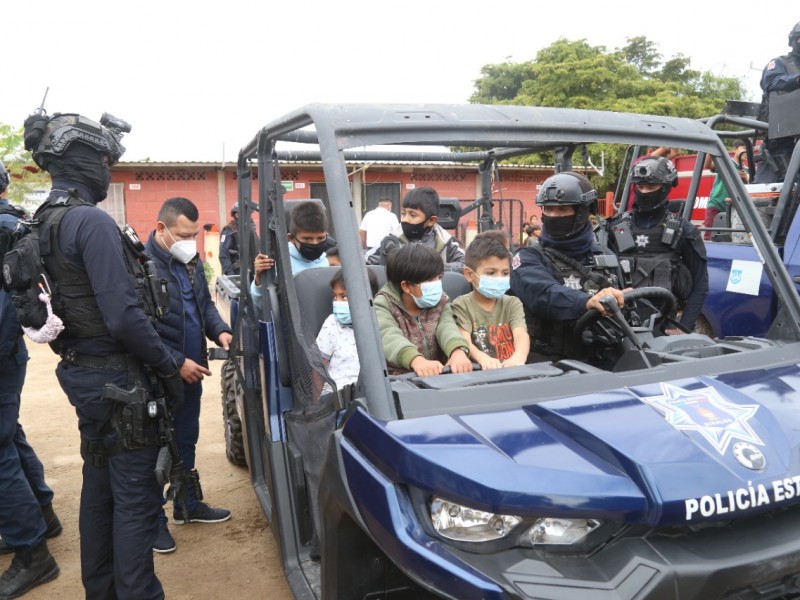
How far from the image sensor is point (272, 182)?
277 centimetres

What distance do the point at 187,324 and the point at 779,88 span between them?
5.43 meters

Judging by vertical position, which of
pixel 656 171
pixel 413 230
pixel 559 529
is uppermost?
pixel 656 171

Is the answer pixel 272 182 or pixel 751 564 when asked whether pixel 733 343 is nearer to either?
pixel 751 564

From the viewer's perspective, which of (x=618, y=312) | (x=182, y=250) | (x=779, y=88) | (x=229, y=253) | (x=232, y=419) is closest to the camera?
(x=618, y=312)

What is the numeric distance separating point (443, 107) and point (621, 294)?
3.24ft

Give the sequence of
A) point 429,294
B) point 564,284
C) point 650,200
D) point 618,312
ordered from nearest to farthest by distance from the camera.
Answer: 1. point 618,312
2. point 429,294
3. point 564,284
4. point 650,200

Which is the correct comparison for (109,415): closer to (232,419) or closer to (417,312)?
(417,312)

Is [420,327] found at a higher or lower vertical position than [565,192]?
lower

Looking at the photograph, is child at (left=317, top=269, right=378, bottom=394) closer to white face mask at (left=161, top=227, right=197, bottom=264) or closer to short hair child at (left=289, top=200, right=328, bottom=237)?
short hair child at (left=289, top=200, right=328, bottom=237)

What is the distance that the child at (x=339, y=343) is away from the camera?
2848mm

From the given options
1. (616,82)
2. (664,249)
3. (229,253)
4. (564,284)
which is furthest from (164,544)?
(616,82)

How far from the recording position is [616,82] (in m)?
27.2

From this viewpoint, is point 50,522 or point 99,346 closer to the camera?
point 99,346

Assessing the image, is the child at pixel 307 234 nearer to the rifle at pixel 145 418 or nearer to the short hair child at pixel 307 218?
the short hair child at pixel 307 218
